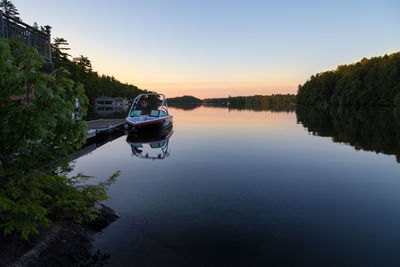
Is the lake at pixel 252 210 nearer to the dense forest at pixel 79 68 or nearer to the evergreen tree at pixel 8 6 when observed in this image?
the dense forest at pixel 79 68

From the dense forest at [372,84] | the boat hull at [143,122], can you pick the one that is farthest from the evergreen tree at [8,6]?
the dense forest at [372,84]

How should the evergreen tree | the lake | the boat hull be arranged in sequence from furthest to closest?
the evergreen tree → the boat hull → the lake

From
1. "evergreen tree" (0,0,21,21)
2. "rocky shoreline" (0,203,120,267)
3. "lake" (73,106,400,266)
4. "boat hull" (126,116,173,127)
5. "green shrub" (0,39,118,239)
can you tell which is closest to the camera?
"green shrub" (0,39,118,239)

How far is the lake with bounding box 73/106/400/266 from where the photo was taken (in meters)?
5.48

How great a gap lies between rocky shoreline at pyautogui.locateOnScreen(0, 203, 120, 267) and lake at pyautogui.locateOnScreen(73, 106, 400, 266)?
1.22ft

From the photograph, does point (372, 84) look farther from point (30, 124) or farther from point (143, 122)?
point (30, 124)

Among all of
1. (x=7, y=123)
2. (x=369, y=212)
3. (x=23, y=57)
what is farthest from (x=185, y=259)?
(x=369, y=212)

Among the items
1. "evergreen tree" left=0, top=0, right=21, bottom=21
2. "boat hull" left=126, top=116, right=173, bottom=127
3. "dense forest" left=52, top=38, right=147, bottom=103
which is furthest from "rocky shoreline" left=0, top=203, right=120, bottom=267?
"evergreen tree" left=0, top=0, right=21, bottom=21

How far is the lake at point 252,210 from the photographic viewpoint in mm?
5484

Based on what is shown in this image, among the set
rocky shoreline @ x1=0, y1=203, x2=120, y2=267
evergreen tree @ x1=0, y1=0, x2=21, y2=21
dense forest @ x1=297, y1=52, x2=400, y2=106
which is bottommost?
rocky shoreline @ x1=0, y1=203, x2=120, y2=267

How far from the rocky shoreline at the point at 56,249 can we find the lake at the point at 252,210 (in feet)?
1.22

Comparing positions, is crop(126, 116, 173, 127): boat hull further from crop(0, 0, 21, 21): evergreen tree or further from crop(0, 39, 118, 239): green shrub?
crop(0, 0, 21, 21): evergreen tree

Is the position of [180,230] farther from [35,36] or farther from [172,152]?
[172,152]

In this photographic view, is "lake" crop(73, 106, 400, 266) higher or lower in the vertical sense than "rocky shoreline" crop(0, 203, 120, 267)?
lower
